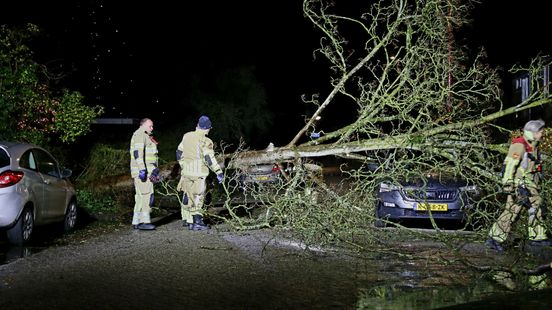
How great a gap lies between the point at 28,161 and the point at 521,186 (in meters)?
6.92

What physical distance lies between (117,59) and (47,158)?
17658mm

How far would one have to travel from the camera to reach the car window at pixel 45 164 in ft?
35.8

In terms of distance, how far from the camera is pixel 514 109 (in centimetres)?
1034

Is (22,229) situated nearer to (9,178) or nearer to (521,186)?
(9,178)

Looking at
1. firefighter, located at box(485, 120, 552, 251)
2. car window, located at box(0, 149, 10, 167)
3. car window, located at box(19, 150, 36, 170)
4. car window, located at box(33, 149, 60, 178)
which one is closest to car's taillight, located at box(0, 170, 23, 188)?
→ car window, located at box(0, 149, 10, 167)

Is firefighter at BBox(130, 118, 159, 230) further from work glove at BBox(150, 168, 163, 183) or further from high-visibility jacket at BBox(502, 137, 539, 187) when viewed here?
high-visibility jacket at BBox(502, 137, 539, 187)

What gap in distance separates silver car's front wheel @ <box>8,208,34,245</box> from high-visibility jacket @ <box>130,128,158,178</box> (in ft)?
6.09

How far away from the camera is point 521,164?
974cm

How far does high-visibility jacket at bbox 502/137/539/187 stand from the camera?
9.52 metres

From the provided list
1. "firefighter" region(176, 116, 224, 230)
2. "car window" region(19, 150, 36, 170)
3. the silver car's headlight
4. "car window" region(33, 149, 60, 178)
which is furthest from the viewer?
"firefighter" region(176, 116, 224, 230)

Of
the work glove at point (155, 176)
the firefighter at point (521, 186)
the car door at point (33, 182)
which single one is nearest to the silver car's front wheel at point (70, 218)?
the car door at point (33, 182)

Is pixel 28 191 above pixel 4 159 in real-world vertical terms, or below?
below

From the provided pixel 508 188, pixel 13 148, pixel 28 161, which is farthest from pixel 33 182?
pixel 508 188

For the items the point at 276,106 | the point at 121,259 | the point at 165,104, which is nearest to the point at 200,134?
the point at 121,259
